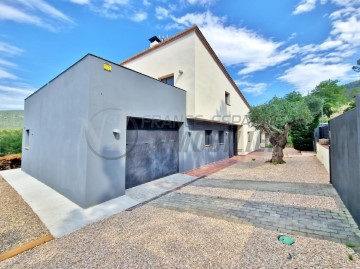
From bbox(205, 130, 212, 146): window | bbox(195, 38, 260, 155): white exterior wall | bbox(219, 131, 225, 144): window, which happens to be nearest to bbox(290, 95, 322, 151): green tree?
bbox(195, 38, 260, 155): white exterior wall

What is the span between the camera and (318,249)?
2881 millimetres

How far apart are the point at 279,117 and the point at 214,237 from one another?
10294mm

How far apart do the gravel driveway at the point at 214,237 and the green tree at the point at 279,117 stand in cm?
641

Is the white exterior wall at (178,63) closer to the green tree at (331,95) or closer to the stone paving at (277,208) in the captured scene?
the stone paving at (277,208)

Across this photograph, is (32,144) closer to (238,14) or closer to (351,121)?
(351,121)

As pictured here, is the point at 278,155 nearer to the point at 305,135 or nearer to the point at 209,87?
the point at 209,87

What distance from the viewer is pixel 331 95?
39500mm

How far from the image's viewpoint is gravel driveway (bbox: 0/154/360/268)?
2.68 metres

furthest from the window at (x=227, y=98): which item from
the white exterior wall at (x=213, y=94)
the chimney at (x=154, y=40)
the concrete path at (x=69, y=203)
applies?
the concrete path at (x=69, y=203)

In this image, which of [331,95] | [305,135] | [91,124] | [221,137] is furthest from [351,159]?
[331,95]

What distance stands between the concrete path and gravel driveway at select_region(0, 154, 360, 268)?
45 cm

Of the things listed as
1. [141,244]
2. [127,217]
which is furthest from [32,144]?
[141,244]

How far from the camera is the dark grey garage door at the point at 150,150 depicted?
678 centimetres

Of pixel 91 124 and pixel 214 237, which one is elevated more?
pixel 91 124
